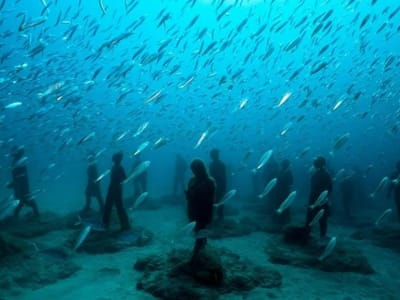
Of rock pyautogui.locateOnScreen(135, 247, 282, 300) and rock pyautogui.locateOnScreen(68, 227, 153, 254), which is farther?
rock pyautogui.locateOnScreen(68, 227, 153, 254)

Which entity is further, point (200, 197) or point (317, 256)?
point (317, 256)

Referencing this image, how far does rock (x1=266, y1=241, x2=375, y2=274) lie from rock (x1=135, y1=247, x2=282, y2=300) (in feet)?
4.57

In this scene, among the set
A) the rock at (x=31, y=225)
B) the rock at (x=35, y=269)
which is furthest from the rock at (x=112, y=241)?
the rock at (x=31, y=225)

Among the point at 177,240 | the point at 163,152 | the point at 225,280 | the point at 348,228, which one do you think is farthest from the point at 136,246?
the point at 163,152

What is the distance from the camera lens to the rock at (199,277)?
21.1 ft

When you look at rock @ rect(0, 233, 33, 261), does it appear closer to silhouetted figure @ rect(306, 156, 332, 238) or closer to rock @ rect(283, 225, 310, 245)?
rock @ rect(283, 225, 310, 245)

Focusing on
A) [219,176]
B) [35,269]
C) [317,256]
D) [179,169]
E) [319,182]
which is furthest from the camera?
[179,169]

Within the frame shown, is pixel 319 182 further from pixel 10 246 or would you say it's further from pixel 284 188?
pixel 10 246

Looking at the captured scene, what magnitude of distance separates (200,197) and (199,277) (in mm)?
1563

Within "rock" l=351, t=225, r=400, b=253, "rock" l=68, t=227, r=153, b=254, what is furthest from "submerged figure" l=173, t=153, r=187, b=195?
"rock" l=351, t=225, r=400, b=253

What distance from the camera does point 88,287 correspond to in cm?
709

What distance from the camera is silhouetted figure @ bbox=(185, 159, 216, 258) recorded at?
23.0ft

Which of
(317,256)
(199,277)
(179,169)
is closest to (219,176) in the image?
(317,256)

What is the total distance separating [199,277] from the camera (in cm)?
677
